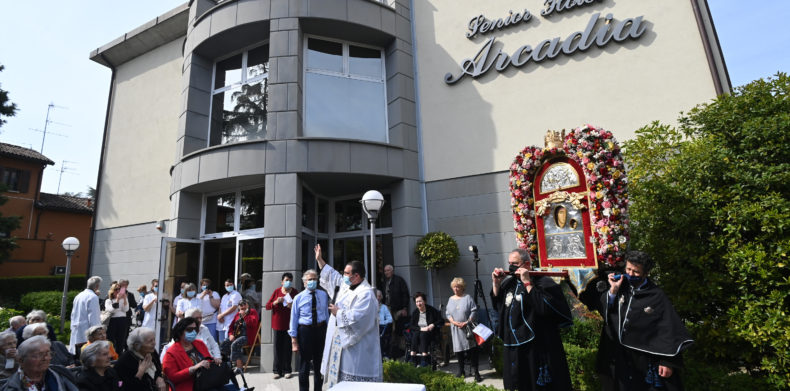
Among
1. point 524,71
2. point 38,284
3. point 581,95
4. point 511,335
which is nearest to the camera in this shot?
point 511,335

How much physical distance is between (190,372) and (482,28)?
1016 centimetres

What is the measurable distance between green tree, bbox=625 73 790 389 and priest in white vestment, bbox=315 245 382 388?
4.10 m

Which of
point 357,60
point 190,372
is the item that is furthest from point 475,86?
point 190,372

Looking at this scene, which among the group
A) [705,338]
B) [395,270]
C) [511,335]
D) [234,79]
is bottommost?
[705,338]

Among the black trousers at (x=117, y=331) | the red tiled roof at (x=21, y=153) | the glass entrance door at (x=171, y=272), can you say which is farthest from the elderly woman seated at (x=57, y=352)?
the red tiled roof at (x=21, y=153)

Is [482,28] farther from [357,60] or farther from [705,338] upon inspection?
[705,338]

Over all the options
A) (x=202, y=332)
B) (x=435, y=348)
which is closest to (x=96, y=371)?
(x=202, y=332)

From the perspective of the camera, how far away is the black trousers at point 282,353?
7867 millimetres

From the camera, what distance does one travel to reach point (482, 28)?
1055cm

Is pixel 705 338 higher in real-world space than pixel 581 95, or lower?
lower

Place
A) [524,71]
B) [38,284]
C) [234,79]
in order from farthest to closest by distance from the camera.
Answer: [38,284] → [234,79] → [524,71]

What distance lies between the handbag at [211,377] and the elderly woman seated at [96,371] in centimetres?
91

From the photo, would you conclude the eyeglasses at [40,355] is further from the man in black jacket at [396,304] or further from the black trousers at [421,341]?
the man in black jacket at [396,304]

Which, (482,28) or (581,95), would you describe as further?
(482,28)
